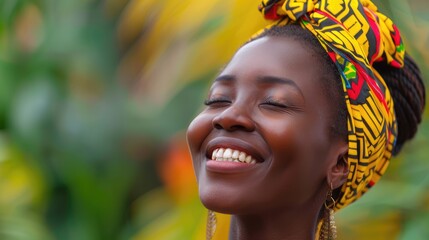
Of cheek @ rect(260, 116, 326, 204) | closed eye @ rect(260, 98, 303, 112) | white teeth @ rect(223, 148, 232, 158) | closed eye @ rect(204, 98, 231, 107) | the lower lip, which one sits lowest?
cheek @ rect(260, 116, 326, 204)

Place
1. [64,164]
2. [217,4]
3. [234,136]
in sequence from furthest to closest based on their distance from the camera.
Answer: [64,164]
[217,4]
[234,136]

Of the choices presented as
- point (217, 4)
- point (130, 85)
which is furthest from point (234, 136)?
point (130, 85)

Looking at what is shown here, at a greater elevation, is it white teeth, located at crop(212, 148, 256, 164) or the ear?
white teeth, located at crop(212, 148, 256, 164)

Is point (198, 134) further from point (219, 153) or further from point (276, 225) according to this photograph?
point (276, 225)

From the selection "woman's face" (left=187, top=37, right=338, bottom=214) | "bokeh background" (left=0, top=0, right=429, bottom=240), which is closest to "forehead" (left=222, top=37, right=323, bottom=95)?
"woman's face" (left=187, top=37, right=338, bottom=214)

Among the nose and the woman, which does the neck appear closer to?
the woman

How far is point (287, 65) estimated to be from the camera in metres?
2.87

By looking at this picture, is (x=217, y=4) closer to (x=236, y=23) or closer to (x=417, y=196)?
(x=236, y=23)

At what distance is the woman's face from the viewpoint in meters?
2.74

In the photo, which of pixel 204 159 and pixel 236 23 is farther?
pixel 236 23

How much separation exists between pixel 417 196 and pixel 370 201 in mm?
260

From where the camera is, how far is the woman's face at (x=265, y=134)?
2736 mm

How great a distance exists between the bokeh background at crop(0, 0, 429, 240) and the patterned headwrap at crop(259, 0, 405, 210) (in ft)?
8.23

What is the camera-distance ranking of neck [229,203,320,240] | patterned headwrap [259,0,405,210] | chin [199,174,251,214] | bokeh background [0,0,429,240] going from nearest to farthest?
chin [199,174,251,214] → neck [229,203,320,240] → patterned headwrap [259,0,405,210] → bokeh background [0,0,429,240]
